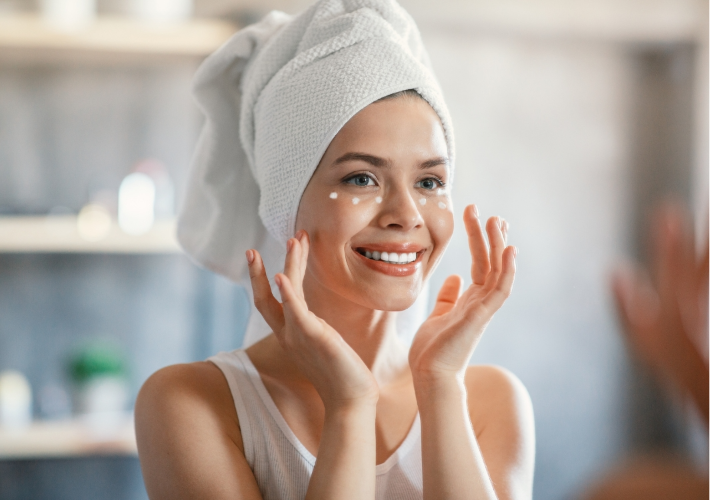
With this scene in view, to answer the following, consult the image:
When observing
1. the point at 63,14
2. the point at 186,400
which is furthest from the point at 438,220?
the point at 63,14

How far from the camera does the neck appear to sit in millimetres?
974

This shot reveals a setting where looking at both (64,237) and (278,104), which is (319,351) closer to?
(278,104)

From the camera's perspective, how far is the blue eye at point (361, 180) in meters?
0.88

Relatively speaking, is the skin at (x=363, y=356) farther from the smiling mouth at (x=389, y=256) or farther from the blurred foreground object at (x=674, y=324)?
the blurred foreground object at (x=674, y=324)

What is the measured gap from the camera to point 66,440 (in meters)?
1.73

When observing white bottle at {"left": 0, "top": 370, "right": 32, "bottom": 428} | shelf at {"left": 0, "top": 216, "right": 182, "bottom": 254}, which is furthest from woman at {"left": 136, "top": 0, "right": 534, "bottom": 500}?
white bottle at {"left": 0, "top": 370, "right": 32, "bottom": 428}

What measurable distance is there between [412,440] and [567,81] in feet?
5.44

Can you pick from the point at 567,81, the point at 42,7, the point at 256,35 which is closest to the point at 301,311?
the point at 256,35

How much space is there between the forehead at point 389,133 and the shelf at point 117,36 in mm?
1064

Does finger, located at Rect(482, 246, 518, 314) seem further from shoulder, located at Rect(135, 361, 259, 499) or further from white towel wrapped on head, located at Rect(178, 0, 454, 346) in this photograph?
shoulder, located at Rect(135, 361, 259, 499)

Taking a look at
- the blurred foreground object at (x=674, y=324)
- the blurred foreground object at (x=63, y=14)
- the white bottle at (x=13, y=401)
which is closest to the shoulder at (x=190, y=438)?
the blurred foreground object at (x=674, y=324)

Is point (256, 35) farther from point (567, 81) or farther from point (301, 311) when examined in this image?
point (567, 81)

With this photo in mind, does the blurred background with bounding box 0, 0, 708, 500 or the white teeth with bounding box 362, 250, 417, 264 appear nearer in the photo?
the white teeth with bounding box 362, 250, 417, 264

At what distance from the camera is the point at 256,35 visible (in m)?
1.05
